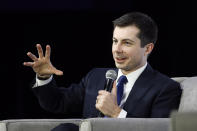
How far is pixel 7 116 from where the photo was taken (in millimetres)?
3828

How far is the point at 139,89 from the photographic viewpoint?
2.35m

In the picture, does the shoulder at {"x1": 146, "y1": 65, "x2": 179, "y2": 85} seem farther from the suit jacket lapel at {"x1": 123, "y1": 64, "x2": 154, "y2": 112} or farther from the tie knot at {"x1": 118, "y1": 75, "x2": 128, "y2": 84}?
the tie knot at {"x1": 118, "y1": 75, "x2": 128, "y2": 84}

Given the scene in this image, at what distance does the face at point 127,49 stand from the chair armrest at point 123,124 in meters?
0.51

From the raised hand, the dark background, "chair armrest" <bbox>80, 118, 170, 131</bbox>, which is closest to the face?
the raised hand

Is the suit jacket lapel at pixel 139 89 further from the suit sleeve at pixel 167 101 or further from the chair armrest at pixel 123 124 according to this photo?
the chair armrest at pixel 123 124

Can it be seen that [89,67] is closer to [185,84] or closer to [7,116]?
[7,116]

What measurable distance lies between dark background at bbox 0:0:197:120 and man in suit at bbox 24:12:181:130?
1169 mm

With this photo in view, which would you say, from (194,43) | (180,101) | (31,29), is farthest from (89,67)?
(180,101)

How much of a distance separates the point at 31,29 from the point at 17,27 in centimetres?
11

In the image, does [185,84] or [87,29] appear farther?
[87,29]

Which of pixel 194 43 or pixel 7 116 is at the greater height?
pixel 194 43

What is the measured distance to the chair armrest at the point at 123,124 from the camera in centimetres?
182

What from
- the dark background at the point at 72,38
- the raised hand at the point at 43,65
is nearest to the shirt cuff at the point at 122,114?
the raised hand at the point at 43,65

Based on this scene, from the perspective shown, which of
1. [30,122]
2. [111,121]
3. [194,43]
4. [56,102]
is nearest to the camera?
[111,121]
